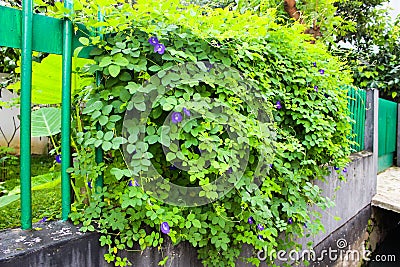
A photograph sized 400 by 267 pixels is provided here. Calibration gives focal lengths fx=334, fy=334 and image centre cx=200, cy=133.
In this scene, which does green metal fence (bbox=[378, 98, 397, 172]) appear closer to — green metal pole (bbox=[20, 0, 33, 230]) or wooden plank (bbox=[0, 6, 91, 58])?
wooden plank (bbox=[0, 6, 91, 58])

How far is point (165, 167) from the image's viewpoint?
1.44 meters

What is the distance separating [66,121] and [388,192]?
4823mm

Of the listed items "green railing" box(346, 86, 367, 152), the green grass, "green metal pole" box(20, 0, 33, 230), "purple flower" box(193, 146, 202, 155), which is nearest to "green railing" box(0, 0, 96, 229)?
"green metal pole" box(20, 0, 33, 230)

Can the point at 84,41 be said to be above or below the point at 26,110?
above

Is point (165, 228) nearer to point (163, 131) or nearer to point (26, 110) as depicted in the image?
point (163, 131)

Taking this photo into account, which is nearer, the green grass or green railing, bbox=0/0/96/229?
green railing, bbox=0/0/96/229

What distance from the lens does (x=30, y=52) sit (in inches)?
46.4

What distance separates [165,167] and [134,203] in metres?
0.25

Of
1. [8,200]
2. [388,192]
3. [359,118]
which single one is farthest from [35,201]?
[388,192]

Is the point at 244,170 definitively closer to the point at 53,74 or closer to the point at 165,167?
the point at 165,167

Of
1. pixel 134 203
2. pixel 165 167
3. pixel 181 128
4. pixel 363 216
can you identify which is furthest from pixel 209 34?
pixel 363 216

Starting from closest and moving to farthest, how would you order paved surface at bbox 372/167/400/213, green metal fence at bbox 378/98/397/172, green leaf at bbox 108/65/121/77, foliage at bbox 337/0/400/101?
green leaf at bbox 108/65/121/77 < paved surface at bbox 372/167/400/213 < green metal fence at bbox 378/98/397/172 < foliage at bbox 337/0/400/101

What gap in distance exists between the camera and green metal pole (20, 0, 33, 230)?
116cm

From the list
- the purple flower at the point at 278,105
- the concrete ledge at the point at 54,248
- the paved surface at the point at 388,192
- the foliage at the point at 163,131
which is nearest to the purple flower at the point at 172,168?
the foliage at the point at 163,131
